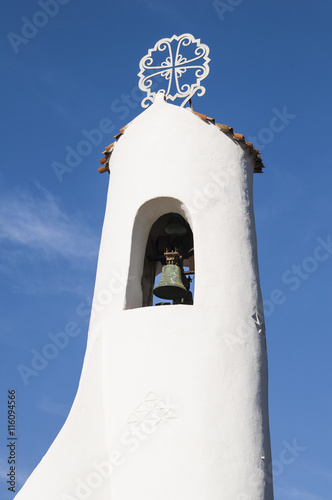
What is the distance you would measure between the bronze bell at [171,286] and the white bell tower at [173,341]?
24mm

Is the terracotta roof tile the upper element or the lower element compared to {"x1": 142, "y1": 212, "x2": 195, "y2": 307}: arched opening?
upper

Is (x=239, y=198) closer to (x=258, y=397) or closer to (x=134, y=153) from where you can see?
(x=134, y=153)

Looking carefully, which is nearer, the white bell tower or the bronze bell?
the white bell tower

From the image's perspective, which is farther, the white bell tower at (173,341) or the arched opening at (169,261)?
the arched opening at (169,261)

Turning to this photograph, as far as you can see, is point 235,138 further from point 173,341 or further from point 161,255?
point 173,341

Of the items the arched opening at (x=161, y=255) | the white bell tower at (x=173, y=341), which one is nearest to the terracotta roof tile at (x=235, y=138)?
the white bell tower at (x=173, y=341)

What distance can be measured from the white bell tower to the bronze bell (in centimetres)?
2

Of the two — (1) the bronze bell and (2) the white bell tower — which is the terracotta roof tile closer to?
(2) the white bell tower

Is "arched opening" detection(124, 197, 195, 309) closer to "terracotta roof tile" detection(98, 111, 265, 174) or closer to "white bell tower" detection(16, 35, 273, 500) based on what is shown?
"white bell tower" detection(16, 35, 273, 500)

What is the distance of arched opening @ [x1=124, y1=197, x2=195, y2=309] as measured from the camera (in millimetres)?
8797

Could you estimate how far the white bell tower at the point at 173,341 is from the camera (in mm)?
7117

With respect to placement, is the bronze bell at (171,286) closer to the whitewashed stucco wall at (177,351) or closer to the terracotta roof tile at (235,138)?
the whitewashed stucco wall at (177,351)

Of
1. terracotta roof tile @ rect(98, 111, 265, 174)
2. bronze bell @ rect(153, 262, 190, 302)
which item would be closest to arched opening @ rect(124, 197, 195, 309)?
bronze bell @ rect(153, 262, 190, 302)

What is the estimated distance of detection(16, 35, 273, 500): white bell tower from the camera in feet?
23.4
